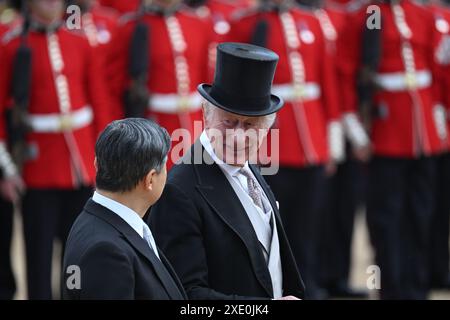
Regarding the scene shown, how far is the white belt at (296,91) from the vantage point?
6125 mm

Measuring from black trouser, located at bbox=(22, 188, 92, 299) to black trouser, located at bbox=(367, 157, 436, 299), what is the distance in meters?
1.65

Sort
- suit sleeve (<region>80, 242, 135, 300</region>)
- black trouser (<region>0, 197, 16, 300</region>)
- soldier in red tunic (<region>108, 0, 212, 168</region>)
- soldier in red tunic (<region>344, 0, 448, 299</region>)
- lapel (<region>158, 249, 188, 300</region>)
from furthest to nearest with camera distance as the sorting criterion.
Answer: soldier in red tunic (<region>344, 0, 448, 299</region>), soldier in red tunic (<region>108, 0, 212, 168</region>), black trouser (<region>0, 197, 16, 300</region>), lapel (<region>158, 249, 188, 300</region>), suit sleeve (<region>80, 242, 135, 300</region>)

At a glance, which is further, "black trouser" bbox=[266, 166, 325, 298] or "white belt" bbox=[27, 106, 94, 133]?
"black trouser" bbox=[266, 166, 325, 298]

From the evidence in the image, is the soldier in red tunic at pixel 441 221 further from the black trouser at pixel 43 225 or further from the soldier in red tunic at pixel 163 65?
the black trouser at pixel 43 225

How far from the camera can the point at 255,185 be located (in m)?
3.59

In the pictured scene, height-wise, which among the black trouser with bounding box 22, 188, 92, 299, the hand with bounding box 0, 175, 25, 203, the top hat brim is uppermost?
the top hat brim

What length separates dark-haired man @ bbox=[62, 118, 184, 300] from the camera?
2.86 metres

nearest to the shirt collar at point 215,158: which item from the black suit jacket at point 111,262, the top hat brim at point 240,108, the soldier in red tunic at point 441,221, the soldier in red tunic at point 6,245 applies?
the top hat brim at point 240,108

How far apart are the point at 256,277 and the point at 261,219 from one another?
21 cm

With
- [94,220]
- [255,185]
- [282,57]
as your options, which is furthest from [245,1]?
[94,220]

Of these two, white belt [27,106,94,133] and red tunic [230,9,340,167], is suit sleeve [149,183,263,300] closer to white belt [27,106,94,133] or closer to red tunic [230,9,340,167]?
white belt [27,106,94,133]

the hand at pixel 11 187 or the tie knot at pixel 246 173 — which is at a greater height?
the tie knot at pixel 246 173

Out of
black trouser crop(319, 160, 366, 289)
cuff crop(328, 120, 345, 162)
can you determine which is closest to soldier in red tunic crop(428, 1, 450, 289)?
black trouser crop(319, 160, 366, 289)

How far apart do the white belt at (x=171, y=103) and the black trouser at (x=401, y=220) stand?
112 centimetres
